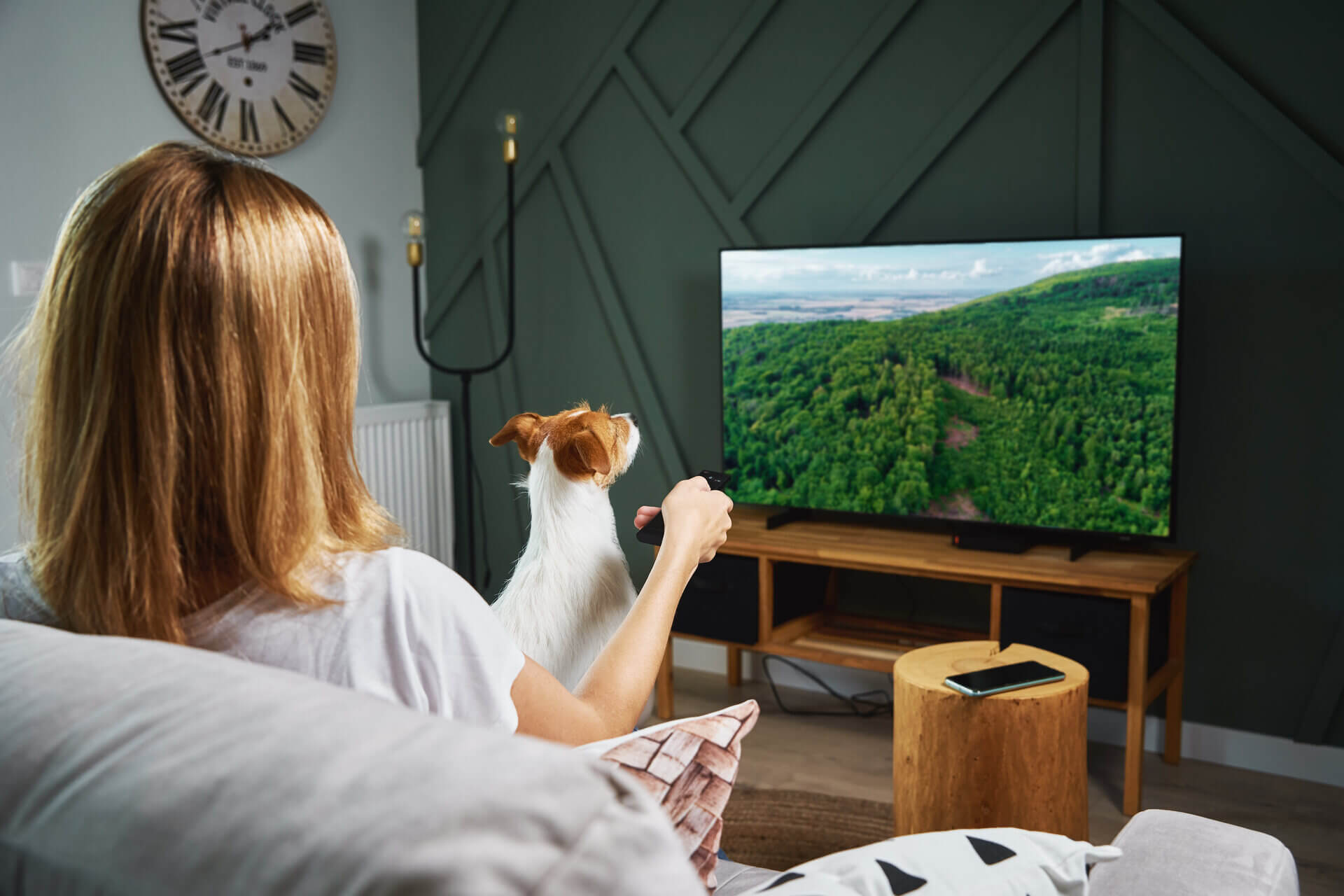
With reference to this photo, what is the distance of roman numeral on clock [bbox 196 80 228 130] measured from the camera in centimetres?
330

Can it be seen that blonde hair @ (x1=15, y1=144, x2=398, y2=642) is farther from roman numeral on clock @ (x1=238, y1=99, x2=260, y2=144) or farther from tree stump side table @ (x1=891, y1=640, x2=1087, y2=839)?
roman numeral on clock @ (x1=238, y1=99, x2=260, y2=144)

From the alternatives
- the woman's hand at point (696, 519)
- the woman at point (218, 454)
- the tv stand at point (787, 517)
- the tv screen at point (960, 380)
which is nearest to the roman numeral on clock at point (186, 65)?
the tv screen at point (960, 380)

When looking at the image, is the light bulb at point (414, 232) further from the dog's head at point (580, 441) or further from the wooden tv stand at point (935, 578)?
the dog's head at point (580, 441)

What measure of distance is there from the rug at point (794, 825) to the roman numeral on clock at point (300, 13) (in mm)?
2879

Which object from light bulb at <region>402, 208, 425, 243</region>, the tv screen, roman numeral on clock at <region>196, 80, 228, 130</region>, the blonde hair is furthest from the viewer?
light bulb at <region>402, 208, 425, 243</region>

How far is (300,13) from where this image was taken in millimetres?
3514

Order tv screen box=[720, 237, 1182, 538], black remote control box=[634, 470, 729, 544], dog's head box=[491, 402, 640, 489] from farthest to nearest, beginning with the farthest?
1. tv screen box=[720, 237, 1182, 538]
2. dog's head box=[491, 402, 640, 489]
3. black remote control box=[634, 470, 729, 544]

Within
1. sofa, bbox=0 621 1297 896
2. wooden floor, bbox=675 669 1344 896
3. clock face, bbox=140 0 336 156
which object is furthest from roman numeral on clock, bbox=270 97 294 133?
sofa, bbox=0 621 1297 896

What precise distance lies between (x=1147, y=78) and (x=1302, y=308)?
704mm

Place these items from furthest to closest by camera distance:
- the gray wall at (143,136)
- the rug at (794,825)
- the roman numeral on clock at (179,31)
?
the roman numeral on clock at (179,31), the gray wall at (143,136), the rug at (794,825)

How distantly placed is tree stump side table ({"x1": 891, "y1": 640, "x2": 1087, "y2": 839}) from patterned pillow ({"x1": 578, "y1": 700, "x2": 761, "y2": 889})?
1068mm

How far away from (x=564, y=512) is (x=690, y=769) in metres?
0.84

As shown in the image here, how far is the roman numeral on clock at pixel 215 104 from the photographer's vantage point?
3.30 metres

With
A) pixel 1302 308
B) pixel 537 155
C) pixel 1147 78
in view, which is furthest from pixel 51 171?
pixel 1302 308
